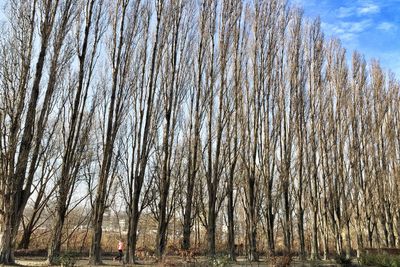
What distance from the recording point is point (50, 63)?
11.8m

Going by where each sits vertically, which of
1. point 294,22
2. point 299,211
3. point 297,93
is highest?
point 294,22

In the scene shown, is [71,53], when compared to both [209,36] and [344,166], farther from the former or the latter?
[344,166]

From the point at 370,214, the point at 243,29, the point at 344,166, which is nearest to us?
the point at 243,29

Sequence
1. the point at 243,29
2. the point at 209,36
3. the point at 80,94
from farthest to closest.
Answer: the point at 243,29
the point at 209,36
the point at 80,94

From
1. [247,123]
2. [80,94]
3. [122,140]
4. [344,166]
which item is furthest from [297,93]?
[80,94]

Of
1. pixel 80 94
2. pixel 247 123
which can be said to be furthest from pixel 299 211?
pixel 80 94

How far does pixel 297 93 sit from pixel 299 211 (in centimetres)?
635

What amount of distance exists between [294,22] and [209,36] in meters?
7.00


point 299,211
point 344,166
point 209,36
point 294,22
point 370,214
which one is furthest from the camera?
point 370,214

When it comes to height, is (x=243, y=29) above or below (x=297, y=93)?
above

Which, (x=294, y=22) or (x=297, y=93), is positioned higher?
(x=294, y=22)

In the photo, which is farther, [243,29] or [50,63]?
[243,29]

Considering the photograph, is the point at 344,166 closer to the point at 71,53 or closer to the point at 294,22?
the point at 294,22

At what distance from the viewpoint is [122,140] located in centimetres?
1883
